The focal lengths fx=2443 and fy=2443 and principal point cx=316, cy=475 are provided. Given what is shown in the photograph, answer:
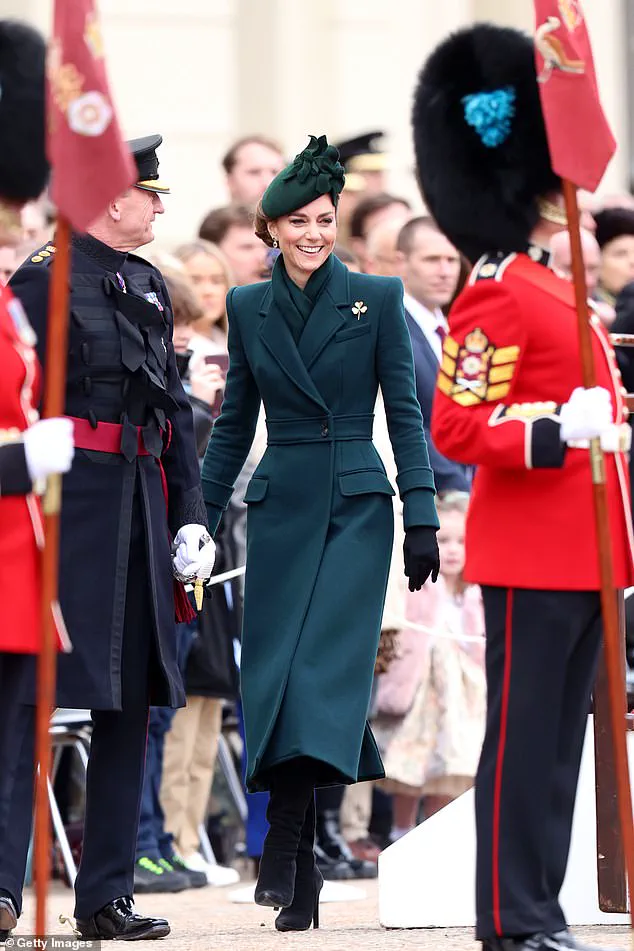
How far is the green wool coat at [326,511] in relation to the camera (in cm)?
633

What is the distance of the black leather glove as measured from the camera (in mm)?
6281

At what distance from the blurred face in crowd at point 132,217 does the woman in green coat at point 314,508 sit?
1.09ft

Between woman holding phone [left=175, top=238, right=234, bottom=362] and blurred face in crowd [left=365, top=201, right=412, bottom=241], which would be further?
blurred face in crowd [left=365, top=201, right=412, bottom=241]

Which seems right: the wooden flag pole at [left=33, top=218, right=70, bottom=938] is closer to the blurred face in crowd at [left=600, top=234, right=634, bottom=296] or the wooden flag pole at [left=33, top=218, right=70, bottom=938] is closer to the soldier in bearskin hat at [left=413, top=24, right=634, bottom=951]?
the soldier in bearskin hat at [left=413, top=24, right=634, bottom=951]

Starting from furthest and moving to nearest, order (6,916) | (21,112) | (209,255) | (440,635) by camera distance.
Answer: (209,255) → (440,635) → (6,916) → (21,112)

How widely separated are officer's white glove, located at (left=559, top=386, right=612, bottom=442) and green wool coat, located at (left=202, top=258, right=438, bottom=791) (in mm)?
1186

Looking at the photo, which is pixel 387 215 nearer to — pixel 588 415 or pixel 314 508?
pixel 314 508

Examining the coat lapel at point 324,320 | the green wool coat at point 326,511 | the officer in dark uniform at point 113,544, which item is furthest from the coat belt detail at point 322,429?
the officer in dark uniform at point 113,544

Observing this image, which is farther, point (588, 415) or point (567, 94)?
point (567, 94)

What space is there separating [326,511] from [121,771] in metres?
0.86

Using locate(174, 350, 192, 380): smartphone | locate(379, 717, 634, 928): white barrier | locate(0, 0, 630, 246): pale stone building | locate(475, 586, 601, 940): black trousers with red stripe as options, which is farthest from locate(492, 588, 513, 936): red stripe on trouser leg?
locate(0, 0, 630, 246): pale stone building

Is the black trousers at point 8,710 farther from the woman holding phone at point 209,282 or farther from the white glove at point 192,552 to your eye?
the woman holding phone at point 209,282

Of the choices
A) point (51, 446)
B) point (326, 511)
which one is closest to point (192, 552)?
point (326, 511)

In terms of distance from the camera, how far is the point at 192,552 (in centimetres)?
639
